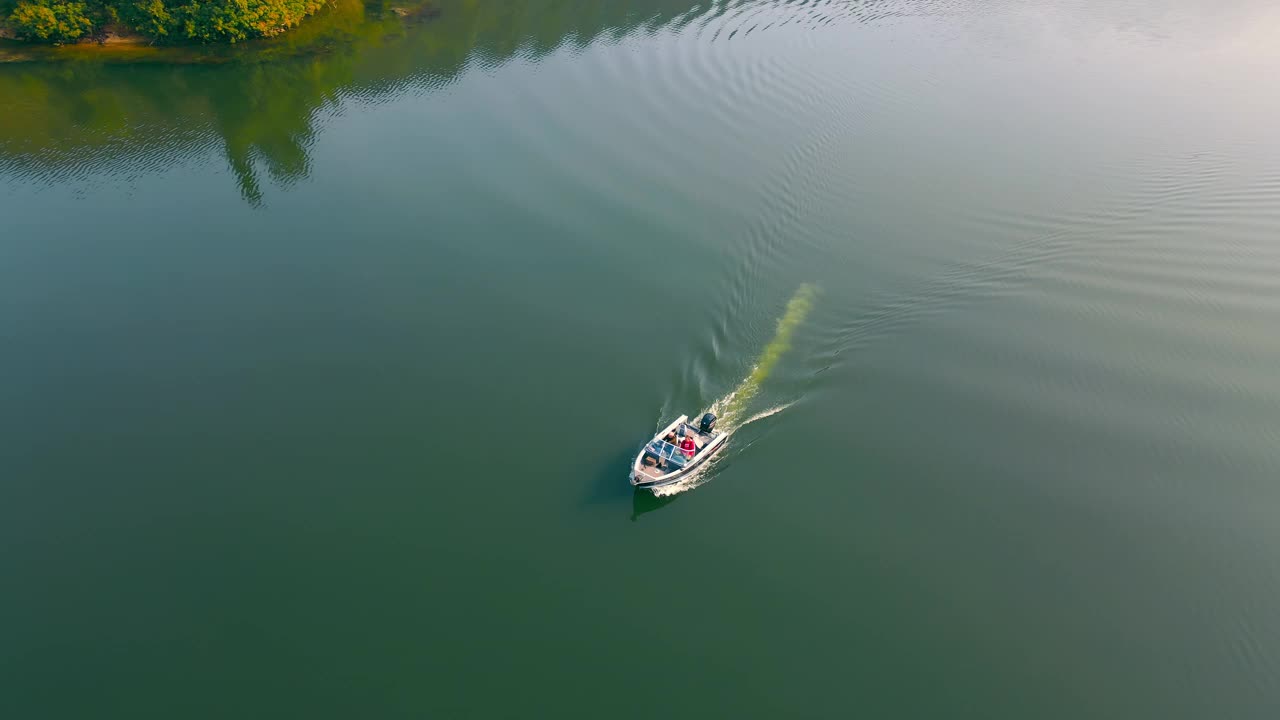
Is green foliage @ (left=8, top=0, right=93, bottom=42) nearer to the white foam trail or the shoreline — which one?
the shoreline

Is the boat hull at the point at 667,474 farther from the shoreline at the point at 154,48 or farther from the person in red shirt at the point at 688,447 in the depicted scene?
the shoreline at the point at 154,48

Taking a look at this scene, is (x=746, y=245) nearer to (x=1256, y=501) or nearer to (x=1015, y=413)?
(x=1015, y=413)

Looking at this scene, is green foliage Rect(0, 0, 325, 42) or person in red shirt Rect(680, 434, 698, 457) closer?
person in red shirt Rect(680, 434, 698, 457)

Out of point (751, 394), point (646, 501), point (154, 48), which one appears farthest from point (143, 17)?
point (646, 501)

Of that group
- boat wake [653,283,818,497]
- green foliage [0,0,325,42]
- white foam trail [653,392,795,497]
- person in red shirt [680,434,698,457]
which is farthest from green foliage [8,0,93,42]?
person in red shirt [680,434,698,457]

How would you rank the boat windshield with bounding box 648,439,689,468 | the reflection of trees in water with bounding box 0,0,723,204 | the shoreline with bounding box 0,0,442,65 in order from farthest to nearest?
the shoreline with bounding box 0,0,442,65 < the reflection of trees in water with bounding box 0,0,723,204 < the boat windshield with bounding box 648,439,689,468

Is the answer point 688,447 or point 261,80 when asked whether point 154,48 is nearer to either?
point 261,80

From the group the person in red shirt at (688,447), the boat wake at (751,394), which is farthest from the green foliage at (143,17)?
the person in red shirt at (688,447)

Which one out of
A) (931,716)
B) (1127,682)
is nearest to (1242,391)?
(1127,682)
